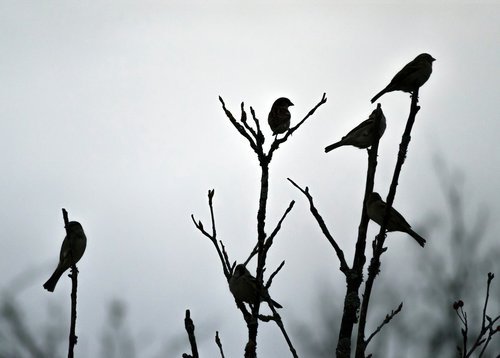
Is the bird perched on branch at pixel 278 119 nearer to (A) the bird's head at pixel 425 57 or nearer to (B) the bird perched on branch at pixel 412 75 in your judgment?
(B) the bird perched on branch at pixel 412 75

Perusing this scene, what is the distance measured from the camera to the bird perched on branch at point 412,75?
7.57 metres

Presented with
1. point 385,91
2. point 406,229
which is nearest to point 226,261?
point 406,229

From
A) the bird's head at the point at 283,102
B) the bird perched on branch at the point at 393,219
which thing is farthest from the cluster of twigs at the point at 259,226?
the bird's head at the point at 283,102

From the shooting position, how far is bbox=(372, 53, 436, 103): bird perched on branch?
757 cm

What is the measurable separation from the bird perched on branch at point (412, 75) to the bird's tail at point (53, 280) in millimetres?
4476

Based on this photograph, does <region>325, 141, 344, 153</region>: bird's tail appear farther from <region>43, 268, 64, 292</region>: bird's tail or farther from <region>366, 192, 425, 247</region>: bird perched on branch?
<region>43, 268, 64, 292</region>: bird's tail

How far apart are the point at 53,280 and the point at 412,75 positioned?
491cm

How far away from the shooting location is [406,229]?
705cm

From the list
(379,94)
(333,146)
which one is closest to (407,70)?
(379,94)

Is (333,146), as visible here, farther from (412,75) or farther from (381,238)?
(381,238)

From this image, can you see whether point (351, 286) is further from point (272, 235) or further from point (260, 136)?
point (260, 136)

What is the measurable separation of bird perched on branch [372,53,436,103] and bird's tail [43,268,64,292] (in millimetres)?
4476

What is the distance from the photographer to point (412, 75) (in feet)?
24.7

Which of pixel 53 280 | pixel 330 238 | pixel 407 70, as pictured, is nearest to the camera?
pixel 330 238
